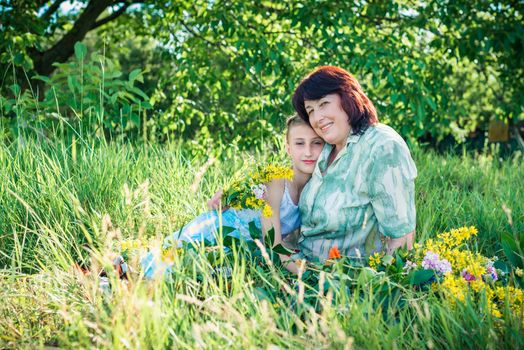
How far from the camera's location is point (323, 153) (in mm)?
3383

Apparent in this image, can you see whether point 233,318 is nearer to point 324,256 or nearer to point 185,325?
point 185,325

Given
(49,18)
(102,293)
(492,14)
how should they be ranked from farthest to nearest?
Answer: (49,18) → (492,14) → (102,293)

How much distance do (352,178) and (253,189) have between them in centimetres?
55

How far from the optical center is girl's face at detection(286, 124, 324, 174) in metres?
3.44

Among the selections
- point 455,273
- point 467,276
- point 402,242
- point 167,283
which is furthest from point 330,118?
point 167,283

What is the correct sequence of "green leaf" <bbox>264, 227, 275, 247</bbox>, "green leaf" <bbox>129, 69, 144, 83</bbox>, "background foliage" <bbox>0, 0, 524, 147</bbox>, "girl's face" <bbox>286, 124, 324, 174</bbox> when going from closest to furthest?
"green leaf" <bbox>264, 227, 275, 247</bbox>, "girl's face" <bbox>286, 124, 324, 174</bbox>, "green leaf" <bbox>129, 69, 144, 83</bbox>, "background foliage" <bbox>0, 0, 524, 147</bbox>

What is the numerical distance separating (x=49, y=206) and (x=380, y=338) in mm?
2076

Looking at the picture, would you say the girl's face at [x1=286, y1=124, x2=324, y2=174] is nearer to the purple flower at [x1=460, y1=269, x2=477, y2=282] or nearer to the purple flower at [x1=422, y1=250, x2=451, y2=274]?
the purple flower at [x1=422, y1=250, x2=451, y2=274]

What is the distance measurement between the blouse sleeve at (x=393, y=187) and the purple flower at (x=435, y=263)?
49 cm

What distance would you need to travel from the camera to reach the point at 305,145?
11.3ft

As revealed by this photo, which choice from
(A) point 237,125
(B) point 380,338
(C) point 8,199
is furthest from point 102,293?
(A) point 237,125

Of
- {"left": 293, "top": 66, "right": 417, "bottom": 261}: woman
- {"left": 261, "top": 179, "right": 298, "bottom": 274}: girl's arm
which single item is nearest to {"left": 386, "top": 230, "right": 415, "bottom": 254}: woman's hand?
{"left": 293, "top": 66, "right": 417, "bottom": 261}: woman

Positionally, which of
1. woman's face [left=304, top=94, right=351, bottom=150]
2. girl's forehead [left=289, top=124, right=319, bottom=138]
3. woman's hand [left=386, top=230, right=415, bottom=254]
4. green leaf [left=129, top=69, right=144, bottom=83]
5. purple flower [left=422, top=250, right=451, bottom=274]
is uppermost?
green leaf [left=129, top=69, right=144, bottom=83]

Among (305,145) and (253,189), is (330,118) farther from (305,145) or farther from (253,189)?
(253,189)
